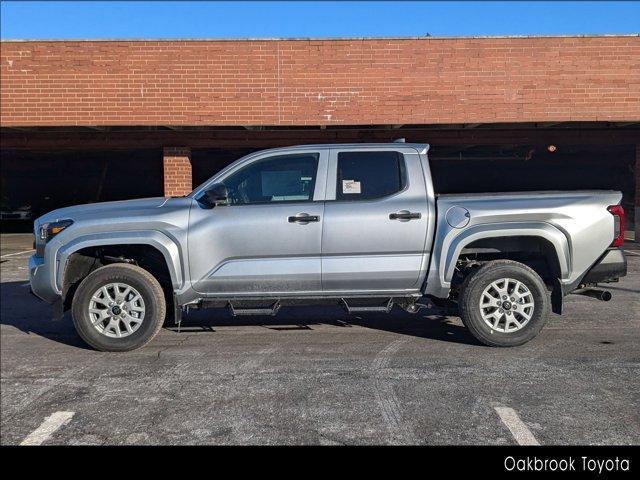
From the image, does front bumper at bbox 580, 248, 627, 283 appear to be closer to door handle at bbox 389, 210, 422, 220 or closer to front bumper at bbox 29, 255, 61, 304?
door handle at bbox 389, 210, 422, 220

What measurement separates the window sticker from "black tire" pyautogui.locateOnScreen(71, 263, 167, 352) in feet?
6.76

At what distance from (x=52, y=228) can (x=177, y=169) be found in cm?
761

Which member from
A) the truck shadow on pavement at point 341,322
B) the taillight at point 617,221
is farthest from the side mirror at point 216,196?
the taillight at point 617,221

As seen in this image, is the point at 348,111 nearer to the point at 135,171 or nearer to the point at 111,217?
the point at 111,217

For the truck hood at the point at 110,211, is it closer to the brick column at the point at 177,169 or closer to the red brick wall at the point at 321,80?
the red brick wall at the point at 321,80

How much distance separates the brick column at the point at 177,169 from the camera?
42.7 feet

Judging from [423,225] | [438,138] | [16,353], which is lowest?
[16,353]

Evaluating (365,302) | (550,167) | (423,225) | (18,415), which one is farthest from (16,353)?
(550,167)

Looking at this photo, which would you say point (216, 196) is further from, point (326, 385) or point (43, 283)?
point (326, 385)

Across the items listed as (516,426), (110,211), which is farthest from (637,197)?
(110,211)

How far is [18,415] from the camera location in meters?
4.08

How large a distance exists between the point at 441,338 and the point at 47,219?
4132mm

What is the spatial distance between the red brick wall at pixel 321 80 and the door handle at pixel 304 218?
702cm

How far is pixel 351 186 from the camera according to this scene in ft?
18.6
